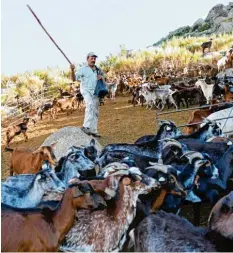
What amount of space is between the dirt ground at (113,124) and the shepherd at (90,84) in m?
1.60

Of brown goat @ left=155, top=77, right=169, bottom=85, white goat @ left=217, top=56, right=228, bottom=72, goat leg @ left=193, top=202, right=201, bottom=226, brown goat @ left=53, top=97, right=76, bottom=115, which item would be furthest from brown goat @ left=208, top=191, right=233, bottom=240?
white goat @ left=217, top=56, right=228, bottom=72

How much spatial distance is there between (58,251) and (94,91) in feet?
21.8

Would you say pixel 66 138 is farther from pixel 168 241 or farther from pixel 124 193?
pixel 168 241

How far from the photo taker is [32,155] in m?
8.85

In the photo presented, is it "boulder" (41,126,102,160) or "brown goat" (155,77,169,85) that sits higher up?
"brown goat" (155,77,169,85)

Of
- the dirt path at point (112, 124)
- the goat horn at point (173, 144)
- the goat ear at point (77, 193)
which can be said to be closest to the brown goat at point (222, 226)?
the goat ear at point (77, 193)

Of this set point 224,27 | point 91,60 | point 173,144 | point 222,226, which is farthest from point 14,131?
point 224,27

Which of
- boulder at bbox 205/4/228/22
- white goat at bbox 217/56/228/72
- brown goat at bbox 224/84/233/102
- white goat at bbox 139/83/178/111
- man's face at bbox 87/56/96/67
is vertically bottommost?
white goat at bbox 139/83/178/111

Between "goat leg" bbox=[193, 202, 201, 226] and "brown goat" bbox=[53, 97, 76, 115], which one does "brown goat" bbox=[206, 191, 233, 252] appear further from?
"brown goat" bbox=[53, 97, 76, 115]

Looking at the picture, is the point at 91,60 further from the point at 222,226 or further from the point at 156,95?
the point at 156,95

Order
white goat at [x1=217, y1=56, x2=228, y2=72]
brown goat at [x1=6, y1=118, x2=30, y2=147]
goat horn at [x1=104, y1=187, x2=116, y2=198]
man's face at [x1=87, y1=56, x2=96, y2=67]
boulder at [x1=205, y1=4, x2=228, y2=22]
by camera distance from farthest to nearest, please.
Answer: boulder at [x1=205, y1=4, x2=228, y2=22] < white goat at [x1=217, y1=56, x2=228, y2=72] < brown goat at [x1=6, y1=118, x2=30, y2=147] < man's face at [x1=87, y1=56, x2=96, y2=67] < goat horn at [x1=104, y1=187, x2=116, y2=198]

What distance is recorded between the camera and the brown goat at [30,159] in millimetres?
8531

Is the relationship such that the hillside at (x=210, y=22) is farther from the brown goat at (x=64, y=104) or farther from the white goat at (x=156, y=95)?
the white goat at (x=156, y=95)

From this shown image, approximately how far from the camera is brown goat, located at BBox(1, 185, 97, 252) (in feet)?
15.7
